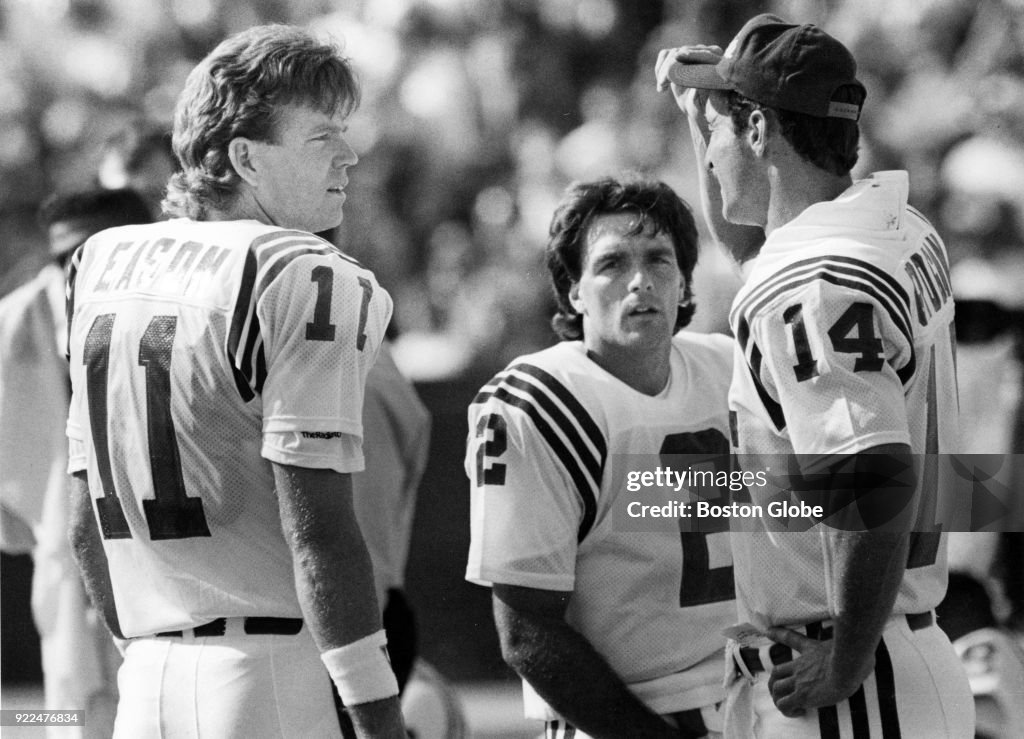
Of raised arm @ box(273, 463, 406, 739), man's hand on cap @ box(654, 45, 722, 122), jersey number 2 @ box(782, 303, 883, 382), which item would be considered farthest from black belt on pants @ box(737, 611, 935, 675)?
man's hand on cap @ box(654, 45, 722, 122)

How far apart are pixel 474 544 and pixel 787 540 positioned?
0.55m

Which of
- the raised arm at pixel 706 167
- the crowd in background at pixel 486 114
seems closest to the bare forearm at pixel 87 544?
the raised arm at pixel 706 167

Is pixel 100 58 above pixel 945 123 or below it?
above

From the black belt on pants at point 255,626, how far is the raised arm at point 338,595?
10cm

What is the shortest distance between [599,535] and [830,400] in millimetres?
586

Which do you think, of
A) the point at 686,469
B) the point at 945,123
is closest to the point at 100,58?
the point at 945,123

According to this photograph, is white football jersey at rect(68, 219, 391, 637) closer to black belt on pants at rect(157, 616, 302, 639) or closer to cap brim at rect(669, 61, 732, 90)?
black belt on pants at rect(157, 616, 302, 639)

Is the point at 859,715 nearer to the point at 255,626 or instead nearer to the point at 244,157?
the point at 255,626

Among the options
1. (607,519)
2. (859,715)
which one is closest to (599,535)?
(607,519)

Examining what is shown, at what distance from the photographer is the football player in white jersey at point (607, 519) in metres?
2.12

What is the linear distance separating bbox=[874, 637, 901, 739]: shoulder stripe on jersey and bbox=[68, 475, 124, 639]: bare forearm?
3.64ft

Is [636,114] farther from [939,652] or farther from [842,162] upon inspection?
[939,652]

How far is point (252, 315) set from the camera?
173 centimetres

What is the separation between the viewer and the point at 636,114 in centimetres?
429
